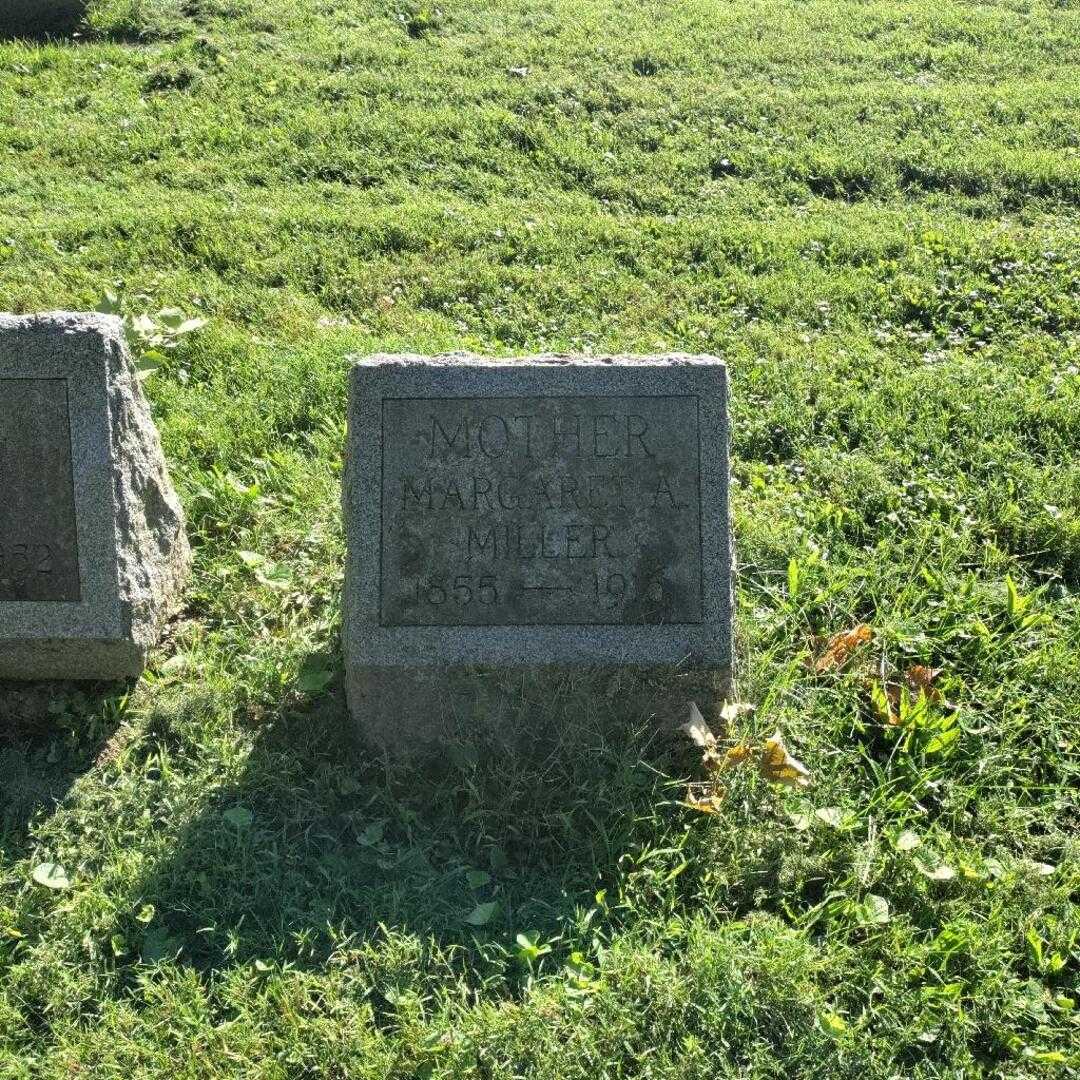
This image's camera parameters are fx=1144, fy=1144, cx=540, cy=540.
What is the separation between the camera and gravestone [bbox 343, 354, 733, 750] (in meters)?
3.39

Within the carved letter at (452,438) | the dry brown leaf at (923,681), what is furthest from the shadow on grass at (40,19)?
the dry brown leaf at (923,681)

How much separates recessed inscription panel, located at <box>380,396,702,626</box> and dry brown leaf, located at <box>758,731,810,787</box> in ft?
1.42

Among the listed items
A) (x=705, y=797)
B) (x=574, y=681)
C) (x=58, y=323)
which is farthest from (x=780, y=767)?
(x=58, y=323)

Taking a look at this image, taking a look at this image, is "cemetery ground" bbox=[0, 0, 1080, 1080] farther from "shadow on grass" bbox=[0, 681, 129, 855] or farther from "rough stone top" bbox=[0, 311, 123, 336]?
"rough stone top" bbox=[0, 311, 123, 336]

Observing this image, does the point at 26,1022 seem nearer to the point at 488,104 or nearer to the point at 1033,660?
the point at 1033,660

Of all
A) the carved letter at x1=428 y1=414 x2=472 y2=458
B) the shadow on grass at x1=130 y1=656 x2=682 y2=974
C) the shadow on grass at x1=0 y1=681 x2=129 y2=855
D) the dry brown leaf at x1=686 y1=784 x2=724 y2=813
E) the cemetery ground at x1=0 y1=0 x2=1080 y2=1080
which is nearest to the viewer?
the cemetery ground at x1=0 y1=0 x2=1080 y2=1080

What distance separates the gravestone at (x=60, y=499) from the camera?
137 inches

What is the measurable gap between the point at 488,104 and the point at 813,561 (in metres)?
5.16

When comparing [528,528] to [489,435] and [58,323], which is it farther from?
[58,323]

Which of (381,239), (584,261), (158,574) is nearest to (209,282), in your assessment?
(381,239)

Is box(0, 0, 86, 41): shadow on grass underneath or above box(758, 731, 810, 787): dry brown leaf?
above

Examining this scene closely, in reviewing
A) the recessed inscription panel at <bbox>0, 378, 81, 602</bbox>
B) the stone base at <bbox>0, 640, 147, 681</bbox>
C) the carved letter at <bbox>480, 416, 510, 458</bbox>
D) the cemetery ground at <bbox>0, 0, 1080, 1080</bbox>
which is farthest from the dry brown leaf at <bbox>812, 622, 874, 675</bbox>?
the recessed inscription panel at <bbox>0, 378, 81, 602</bbox>

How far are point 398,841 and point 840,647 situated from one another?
5.22ft

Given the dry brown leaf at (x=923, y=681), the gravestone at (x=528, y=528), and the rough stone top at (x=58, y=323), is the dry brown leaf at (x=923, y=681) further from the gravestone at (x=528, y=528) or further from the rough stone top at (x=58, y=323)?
the rough stone top at (x=58, y=323)
